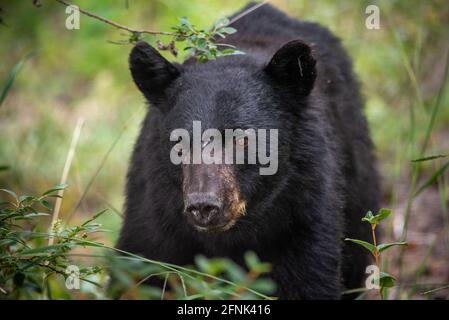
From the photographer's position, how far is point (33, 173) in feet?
28.7

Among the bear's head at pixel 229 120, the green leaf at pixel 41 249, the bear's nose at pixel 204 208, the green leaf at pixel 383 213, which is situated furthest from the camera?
the bear's head at pixel 229 120

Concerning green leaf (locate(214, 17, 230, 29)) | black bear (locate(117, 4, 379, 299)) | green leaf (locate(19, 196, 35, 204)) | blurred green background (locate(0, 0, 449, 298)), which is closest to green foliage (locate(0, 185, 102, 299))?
green leaf (locate(19, 196, 35, 204))

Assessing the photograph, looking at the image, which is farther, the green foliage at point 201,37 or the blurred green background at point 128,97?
the blurred green background at point 128,97

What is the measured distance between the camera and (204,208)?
4.02 meters

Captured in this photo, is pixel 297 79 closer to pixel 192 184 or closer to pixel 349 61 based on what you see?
pixel 192 184

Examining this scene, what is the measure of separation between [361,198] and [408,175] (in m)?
3.74

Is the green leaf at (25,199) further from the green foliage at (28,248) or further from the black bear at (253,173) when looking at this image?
the black bear at (253,173)

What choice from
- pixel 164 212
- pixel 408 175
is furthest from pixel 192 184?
pixel 408 175

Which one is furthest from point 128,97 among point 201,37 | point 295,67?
point 201,37

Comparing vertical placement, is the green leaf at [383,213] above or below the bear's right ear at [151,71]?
below

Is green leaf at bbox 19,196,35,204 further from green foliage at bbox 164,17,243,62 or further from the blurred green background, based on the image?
the blurred green background

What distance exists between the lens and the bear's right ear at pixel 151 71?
15.5ft

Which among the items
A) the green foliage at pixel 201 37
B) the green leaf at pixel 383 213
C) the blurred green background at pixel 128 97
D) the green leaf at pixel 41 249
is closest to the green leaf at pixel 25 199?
the green leaf at pixel 41 249

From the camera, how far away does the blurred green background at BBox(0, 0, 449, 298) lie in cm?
891
